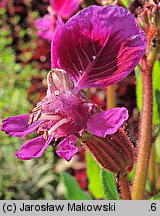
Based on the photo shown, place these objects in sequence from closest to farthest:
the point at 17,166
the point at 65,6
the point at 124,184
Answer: the point at 124,184, the point at 65,6, the point at 17,166

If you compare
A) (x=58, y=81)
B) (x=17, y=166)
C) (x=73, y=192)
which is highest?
(x=58, y=81)

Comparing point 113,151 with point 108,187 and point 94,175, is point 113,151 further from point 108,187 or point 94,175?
point 94,175

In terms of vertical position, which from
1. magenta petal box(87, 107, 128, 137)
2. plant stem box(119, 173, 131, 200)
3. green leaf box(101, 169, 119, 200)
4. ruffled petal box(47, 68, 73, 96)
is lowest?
green leaf box(101, 169, 119, 200)

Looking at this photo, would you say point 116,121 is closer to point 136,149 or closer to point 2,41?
point 136,149

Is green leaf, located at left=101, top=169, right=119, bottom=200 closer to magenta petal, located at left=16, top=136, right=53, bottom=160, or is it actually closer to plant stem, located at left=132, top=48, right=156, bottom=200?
plant stem, located at left=132, top=48, right=156, bottom=200

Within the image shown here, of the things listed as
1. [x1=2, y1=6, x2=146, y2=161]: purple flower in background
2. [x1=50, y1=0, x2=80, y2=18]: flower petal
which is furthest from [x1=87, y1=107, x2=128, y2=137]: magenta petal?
[x1=50, y1=0, x2=80, y2=18]: flower petal

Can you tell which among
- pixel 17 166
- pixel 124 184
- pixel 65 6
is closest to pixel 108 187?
pixel 124 184
